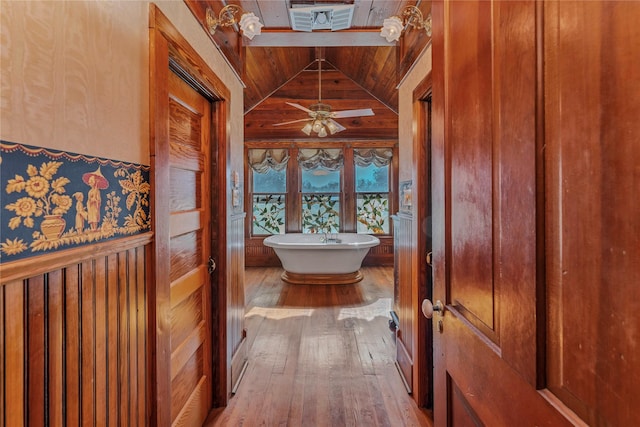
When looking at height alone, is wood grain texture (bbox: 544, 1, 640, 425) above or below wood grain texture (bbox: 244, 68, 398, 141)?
below

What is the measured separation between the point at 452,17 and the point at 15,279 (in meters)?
1.26

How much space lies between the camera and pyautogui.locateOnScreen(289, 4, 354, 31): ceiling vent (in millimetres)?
2148

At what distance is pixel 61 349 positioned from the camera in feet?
2.60

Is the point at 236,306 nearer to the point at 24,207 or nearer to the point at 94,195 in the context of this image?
the point at 94,195

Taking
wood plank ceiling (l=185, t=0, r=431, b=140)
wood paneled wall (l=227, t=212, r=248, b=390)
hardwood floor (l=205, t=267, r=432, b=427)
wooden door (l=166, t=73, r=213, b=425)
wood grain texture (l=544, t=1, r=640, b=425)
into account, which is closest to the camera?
wood grain texture (l=544, t=1, r=640, b=425)

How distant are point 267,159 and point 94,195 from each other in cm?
574

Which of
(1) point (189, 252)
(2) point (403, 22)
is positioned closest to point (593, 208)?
(1) point (189, 252)

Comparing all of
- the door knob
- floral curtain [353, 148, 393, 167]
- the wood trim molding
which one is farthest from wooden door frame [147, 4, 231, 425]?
floral curtain [353, 148, 393, 167]

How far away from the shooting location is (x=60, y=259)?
29.9 inches

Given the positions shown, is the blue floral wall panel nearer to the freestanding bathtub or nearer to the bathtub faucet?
the freestanding bathtub

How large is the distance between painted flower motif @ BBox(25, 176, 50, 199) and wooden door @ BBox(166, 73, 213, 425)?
569 millimetres

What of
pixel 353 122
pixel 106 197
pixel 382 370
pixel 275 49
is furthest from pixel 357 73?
pixel 106 197

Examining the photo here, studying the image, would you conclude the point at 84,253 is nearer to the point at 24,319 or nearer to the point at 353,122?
the point at 24,319

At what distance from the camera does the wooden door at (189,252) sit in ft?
5.01
